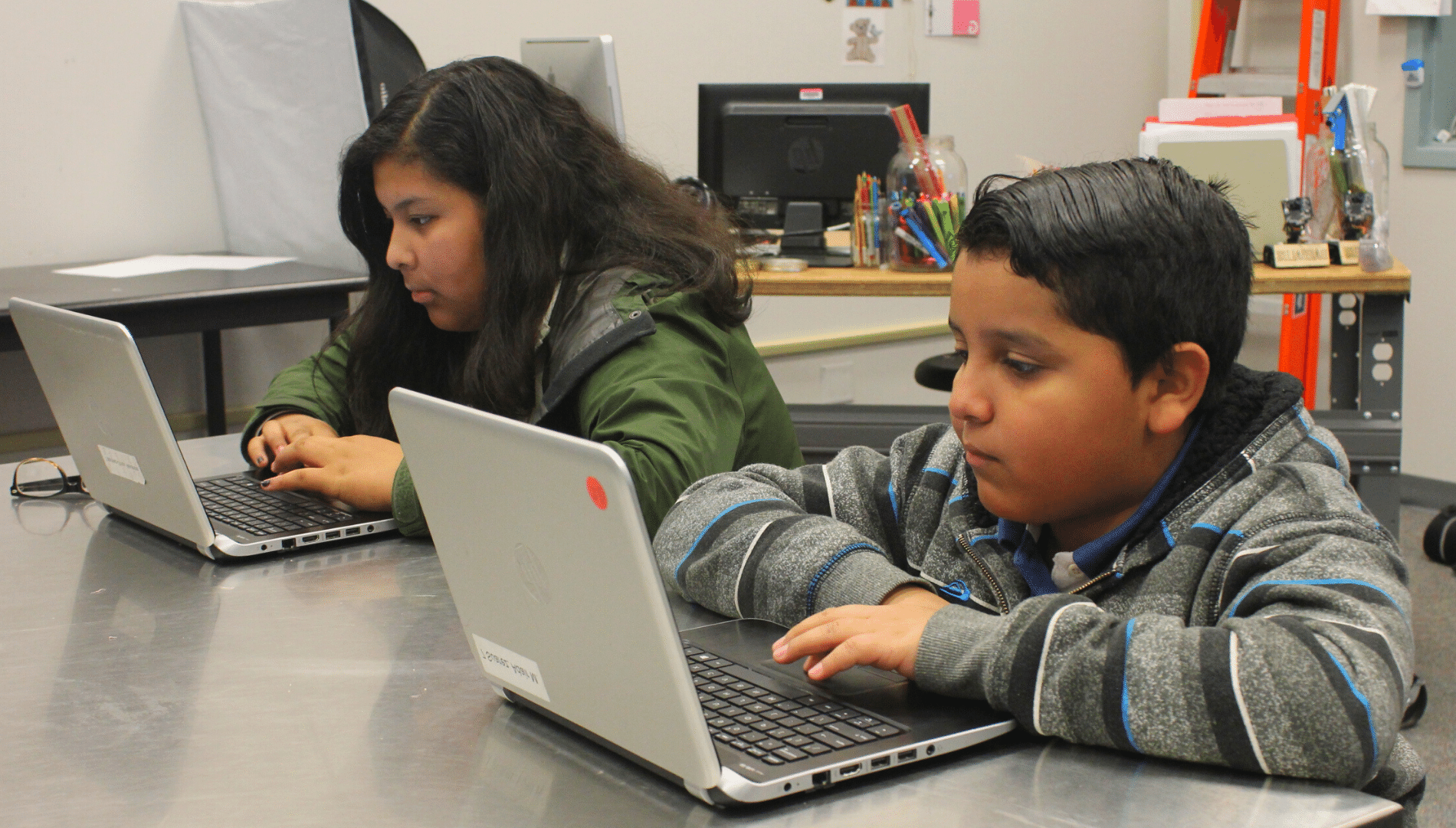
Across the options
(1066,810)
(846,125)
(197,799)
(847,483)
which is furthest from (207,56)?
(1066,810)

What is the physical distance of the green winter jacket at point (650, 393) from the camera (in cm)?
111

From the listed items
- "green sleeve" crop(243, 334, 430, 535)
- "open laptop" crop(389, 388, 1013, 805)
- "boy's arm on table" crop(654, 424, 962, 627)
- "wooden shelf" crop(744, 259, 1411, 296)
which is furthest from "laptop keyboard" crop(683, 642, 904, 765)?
"wooden shelf" crop(744, 259, 1411, 296)

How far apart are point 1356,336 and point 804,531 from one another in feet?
6.57

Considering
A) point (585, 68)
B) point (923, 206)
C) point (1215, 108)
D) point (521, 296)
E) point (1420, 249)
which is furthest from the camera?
point (1420, 249)

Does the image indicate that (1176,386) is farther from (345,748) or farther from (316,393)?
(316,393)

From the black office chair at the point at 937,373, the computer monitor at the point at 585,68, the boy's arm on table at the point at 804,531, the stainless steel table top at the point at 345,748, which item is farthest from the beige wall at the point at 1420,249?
the stainless steel table top at the point at 345,748

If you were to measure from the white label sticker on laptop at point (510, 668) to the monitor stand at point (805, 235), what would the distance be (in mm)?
2025

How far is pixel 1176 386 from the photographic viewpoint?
0.81 m

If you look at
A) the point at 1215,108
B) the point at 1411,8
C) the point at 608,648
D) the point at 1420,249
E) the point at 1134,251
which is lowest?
the point at 1420,249

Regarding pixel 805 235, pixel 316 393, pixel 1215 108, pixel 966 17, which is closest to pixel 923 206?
pixel 805 235

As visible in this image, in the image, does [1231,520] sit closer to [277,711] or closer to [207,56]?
[277,711]

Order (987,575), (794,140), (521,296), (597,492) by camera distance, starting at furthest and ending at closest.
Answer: (794,140) < (521,296) < (987,575) < (597,492)

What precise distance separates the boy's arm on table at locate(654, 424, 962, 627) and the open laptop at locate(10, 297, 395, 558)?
1.20ft

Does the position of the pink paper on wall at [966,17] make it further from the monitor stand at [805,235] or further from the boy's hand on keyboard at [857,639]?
the boy's hand on keyboard at [857,639]
